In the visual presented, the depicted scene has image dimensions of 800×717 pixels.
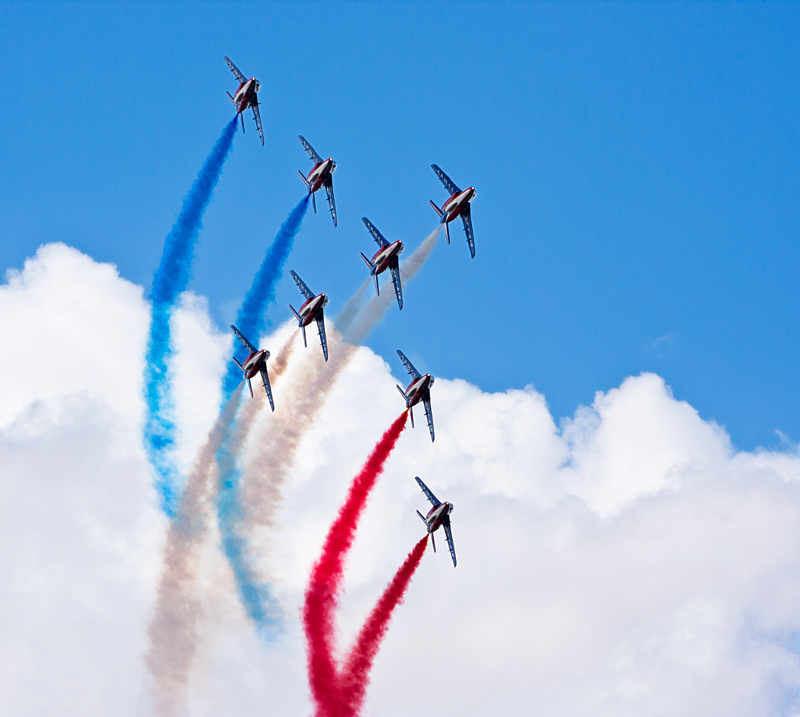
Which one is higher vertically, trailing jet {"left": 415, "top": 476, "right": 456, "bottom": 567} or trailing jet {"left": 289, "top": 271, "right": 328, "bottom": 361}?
trailing jet {"left": 289, "top": 271, "right": 328, "bottom": 361}

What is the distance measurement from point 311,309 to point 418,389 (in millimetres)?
12318

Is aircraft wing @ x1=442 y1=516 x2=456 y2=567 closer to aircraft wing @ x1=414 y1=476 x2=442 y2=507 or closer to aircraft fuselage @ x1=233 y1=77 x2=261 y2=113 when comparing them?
aircraft wing @ x1=414 y1=476 x2=442 y2=507

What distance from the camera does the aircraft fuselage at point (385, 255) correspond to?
10225cm

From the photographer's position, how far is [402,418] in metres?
105

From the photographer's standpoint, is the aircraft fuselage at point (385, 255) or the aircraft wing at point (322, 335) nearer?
the aircraft fuselage at point (385, 255)

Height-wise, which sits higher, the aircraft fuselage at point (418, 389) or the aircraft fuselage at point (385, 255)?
the aircraft fuselage at point (385, 255)

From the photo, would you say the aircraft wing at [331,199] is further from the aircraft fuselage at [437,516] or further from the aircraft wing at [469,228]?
the aircraft fuselage at [437,516]

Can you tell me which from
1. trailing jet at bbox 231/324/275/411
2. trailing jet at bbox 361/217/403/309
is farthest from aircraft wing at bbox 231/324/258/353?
trailing jet at bbox 361/217/403/309

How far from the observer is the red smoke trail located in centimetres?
9812

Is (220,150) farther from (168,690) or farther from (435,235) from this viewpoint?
(168,690)

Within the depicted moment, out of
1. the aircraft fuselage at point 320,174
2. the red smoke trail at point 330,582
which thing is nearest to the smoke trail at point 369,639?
the red smoke trail at point 330,582

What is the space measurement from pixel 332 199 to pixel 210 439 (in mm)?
25019

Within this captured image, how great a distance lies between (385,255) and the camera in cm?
10219

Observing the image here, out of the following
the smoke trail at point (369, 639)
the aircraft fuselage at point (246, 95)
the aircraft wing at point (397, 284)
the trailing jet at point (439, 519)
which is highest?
the aircraft fuselage at point (246, 95)
